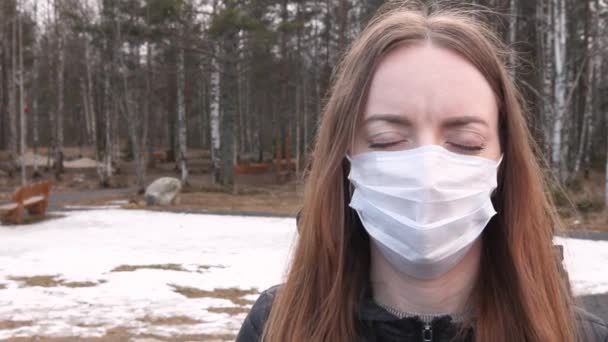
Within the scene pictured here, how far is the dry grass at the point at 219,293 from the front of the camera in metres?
7.54

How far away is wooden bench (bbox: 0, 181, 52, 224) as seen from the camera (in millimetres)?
14672

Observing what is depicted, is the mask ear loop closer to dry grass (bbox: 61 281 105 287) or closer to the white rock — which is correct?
dry grass (bbox: 61 281 105 287)

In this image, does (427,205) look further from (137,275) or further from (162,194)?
(162,194)

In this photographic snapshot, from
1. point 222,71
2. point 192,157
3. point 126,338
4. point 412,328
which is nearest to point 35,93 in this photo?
point 192,157

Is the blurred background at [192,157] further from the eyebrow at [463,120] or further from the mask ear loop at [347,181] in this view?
the eyebrow at [463,120]

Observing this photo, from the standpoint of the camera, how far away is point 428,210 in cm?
162

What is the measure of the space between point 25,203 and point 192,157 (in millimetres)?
31377

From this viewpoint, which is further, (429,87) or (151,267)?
(151,267)

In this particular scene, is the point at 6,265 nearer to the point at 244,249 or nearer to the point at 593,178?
the point at 244,249

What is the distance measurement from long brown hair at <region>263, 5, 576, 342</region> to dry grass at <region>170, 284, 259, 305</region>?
5.85 meters

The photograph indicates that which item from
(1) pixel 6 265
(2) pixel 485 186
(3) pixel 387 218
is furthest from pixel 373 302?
(1) pixel 6 265

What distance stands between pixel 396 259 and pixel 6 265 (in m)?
9.49

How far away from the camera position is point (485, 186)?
1660mm

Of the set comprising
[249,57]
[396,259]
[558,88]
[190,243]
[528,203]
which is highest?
[249,57]
